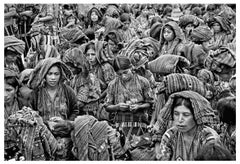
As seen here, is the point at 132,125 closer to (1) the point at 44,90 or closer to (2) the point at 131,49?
(1) the point at 44,90

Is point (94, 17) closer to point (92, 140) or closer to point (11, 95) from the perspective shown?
point (11, 95)

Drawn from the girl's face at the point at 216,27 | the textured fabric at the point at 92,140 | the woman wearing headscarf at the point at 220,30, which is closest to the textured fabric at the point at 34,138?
the textured fabric at the point at 92,140

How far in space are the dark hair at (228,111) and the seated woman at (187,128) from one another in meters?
0.70

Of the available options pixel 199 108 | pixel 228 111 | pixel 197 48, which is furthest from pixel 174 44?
pixel 199 108

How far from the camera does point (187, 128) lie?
7.91 m

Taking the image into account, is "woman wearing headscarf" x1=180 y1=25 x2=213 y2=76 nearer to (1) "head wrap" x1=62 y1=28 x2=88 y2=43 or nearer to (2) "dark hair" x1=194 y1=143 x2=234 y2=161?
(1) "head wrap" x1=62 y1=28 x2=88 y2=43

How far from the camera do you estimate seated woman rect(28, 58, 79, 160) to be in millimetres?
9484

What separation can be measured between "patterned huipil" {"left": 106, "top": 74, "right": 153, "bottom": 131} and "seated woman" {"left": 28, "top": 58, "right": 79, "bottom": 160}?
880 mm

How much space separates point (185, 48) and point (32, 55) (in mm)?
2927

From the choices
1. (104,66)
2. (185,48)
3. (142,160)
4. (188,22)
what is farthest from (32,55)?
(142,160)

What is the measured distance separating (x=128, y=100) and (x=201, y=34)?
4310mm

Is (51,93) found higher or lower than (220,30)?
lower

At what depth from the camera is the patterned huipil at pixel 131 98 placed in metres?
10.2

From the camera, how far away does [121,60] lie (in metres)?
10.2
